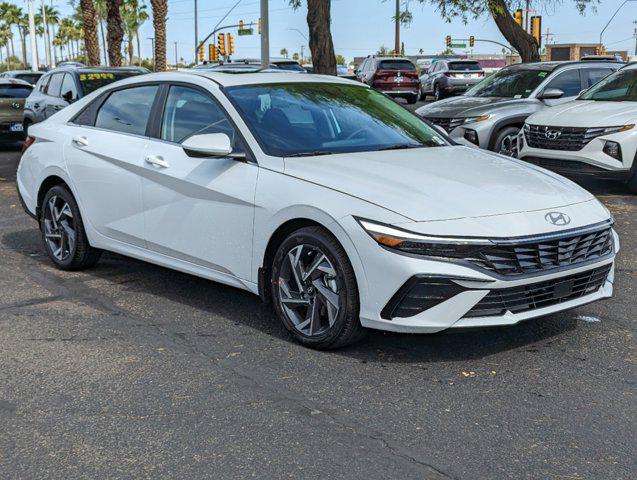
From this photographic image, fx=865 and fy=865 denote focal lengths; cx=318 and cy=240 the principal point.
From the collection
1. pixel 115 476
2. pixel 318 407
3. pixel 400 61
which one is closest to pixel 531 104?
pixel 318 407

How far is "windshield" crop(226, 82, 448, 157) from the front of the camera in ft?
17.9

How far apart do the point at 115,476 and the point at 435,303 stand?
1.84 m

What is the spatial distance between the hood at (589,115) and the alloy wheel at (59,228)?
6265mm

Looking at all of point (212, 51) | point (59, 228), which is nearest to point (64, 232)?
point (59, 228)

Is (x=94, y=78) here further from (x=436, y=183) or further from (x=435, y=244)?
(x=435, y=244)

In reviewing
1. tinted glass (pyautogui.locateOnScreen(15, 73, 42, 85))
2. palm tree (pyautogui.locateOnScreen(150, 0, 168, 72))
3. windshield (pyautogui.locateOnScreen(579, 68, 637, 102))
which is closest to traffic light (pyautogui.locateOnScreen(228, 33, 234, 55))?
palm tree (pyautogui.locateOnScreen(150, 0, 168, 72))

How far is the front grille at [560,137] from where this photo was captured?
10281 millimetres

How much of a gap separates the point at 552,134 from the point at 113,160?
20.4 feet

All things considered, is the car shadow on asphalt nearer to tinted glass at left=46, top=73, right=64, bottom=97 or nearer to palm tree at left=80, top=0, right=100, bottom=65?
tinted glass at left=46, top=73, right=64, bottom=97

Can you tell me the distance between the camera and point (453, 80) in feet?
111

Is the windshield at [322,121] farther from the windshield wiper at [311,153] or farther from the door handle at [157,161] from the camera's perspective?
the door handle at [157,161]

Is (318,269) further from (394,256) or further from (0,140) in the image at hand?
(0,140)

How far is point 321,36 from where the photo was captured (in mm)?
15039

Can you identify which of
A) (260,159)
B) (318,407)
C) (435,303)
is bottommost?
(318,407)
